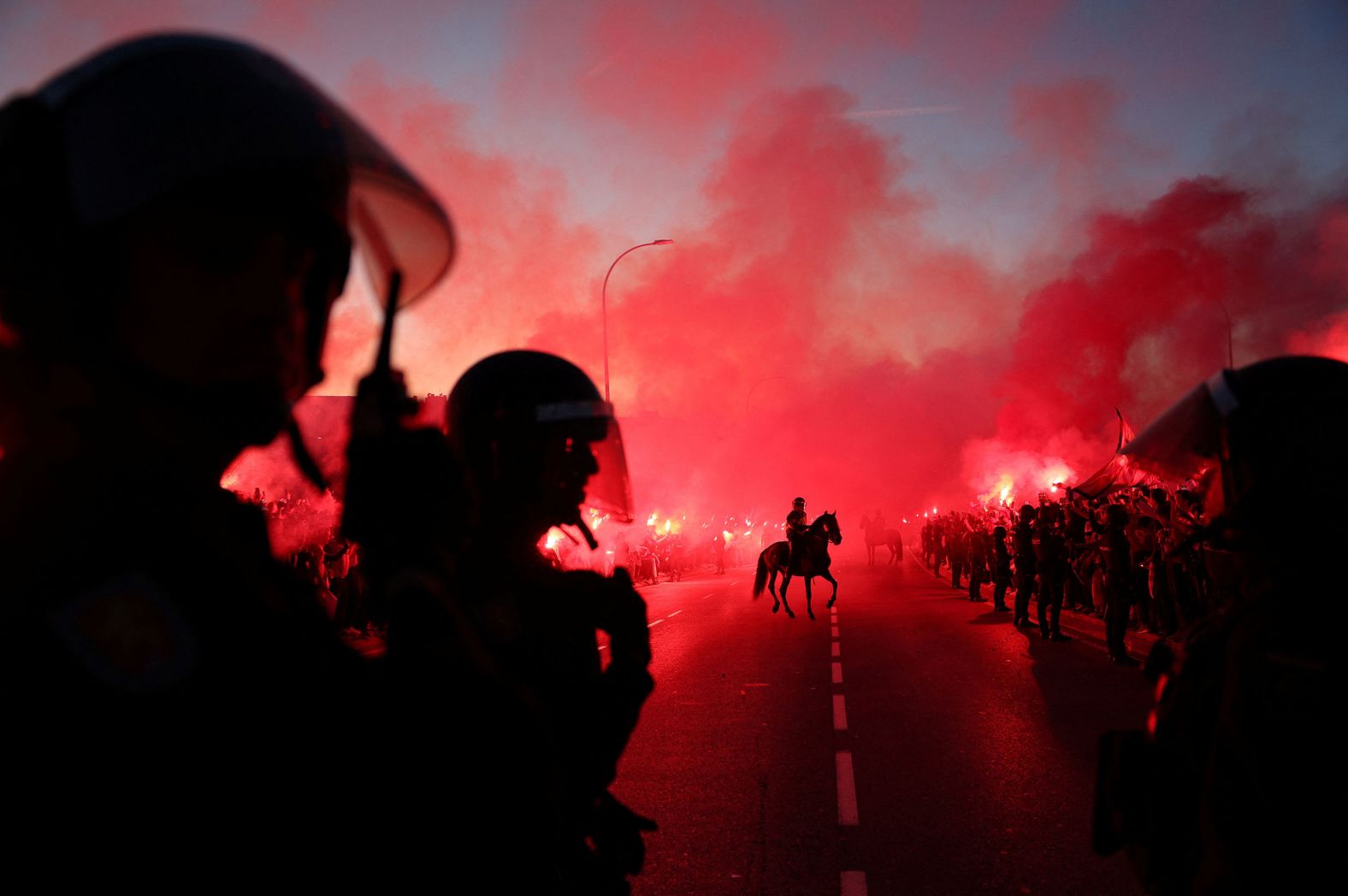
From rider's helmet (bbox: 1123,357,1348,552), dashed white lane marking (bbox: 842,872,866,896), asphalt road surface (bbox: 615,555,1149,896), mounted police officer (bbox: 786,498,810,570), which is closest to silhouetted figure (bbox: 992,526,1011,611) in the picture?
mounted police officer (bbox: 786,498,810,570)

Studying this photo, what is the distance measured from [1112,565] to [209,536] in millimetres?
12359

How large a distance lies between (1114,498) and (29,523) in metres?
17.3

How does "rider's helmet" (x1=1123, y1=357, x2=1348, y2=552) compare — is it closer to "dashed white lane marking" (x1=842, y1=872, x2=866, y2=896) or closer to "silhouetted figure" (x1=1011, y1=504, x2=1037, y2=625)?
"dashed white lane marking" (x1=842, y1=872, x2=866, y2=896)

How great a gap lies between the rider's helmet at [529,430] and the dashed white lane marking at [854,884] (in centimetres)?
278

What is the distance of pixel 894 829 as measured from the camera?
16.7ft

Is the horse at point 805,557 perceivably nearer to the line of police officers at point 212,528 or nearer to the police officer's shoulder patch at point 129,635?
the line of police officers at point 212,528

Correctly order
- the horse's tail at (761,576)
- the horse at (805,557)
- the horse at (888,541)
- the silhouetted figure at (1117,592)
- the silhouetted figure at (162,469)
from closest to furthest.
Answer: the silhouetted figure at (162,469), the silhouetted figure at (1117,592), the horse's tail at (761,576), the horse at (805,557), the horse at (888,541)

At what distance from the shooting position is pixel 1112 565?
11.5m

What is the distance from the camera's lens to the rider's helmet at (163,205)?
2.90 ft

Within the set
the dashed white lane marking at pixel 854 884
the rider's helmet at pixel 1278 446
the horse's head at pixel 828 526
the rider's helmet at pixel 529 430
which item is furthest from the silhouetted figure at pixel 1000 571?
the rider's helmet at pixel 529 430

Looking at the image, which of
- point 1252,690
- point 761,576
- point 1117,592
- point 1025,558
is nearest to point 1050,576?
point 1025,558

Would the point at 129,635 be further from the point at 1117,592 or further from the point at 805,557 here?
the point at 805,557

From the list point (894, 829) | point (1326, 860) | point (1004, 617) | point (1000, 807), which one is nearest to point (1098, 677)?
point (1000, 807)

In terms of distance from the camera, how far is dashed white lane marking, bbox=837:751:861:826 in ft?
17.4
